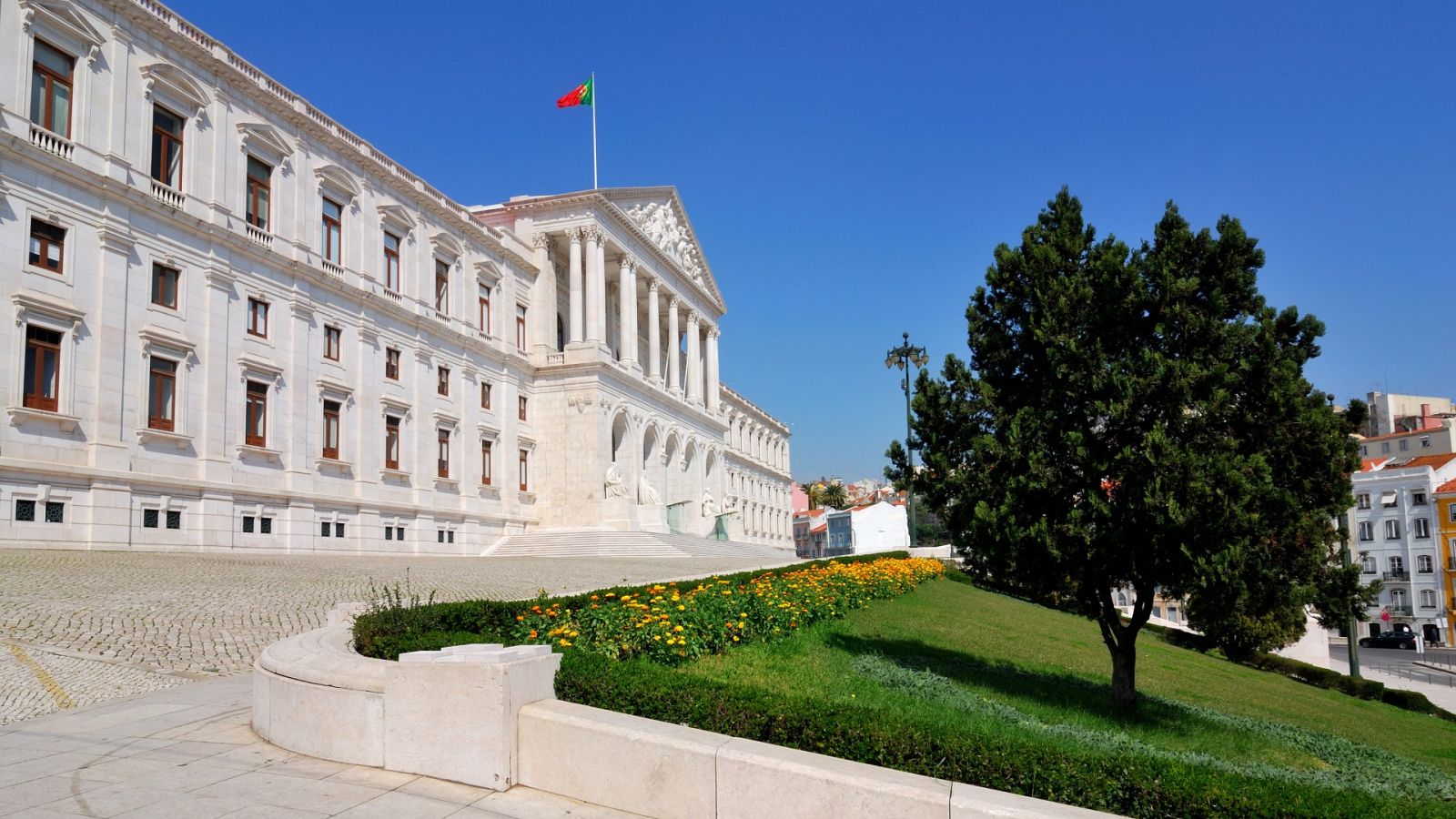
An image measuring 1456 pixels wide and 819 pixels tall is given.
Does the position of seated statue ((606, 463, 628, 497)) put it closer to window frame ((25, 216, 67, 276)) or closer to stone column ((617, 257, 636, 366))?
stone column ((617, 257, 636, 366))

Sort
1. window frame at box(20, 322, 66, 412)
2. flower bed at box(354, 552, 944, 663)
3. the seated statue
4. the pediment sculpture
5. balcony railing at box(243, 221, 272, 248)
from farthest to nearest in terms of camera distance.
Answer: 1. the pediment sculpture
2. the seated statue
3. balcony railing at box(243, 221, 272, 248)
4. window frame at box(20, 322, 66, 412)
5. flower bed at box(354, 552, 944, 663)

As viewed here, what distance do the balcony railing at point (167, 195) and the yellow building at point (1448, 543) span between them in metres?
79.0

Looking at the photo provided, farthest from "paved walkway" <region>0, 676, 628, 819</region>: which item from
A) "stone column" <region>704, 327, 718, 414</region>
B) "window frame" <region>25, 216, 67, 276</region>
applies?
"stone column" <region>704, 327, 718, 414</region>

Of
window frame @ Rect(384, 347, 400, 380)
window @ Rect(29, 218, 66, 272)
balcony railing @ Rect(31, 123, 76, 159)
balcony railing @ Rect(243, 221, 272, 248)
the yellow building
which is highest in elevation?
balcony railing @ Rect(31, 123, 76, 159)

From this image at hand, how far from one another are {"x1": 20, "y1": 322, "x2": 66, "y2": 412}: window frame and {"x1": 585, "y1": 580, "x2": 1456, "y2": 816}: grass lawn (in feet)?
67.9

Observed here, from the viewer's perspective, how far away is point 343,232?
3628cm

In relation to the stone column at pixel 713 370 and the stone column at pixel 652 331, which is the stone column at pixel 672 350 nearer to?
the stone column at pixel 652 331

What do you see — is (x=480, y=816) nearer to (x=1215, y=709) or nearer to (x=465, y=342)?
(x=1215, y=709)

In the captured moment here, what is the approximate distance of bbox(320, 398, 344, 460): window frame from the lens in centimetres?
3402

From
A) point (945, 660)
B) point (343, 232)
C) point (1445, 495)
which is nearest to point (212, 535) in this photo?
point (343, 232)

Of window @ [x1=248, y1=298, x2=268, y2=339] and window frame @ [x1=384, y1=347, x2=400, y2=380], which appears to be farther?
window frame @ [x1=384, y1=347, x2=400, y2=380]

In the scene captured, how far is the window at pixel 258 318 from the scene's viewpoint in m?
30.7

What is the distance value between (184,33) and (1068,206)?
27.2 m

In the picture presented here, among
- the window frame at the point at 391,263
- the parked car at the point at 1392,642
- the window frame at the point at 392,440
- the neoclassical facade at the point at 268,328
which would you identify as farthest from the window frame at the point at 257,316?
the parked car at the point at 1392,642
